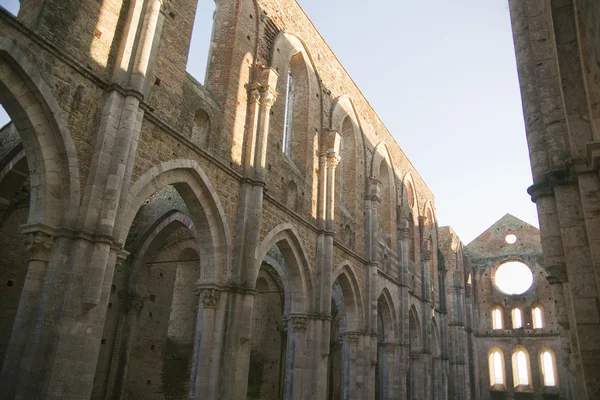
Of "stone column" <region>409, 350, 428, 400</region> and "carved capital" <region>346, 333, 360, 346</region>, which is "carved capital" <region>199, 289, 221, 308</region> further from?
"stone column" <region>409, 350, 428, 400</region>

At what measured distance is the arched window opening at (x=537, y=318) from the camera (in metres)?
32.7

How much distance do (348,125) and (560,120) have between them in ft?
40.8

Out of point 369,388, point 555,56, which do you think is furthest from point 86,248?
point 369,388

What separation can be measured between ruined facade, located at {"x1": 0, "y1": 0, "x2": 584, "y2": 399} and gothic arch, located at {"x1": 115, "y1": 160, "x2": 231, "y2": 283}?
0.15 ft

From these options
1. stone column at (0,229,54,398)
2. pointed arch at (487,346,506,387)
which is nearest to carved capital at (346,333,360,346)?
stone column at (0,229,54,398)

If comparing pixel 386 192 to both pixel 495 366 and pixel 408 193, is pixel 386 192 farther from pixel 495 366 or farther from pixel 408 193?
pixel 495 366

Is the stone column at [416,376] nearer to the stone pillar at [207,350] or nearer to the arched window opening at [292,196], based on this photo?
the arched window opening at [292,196]

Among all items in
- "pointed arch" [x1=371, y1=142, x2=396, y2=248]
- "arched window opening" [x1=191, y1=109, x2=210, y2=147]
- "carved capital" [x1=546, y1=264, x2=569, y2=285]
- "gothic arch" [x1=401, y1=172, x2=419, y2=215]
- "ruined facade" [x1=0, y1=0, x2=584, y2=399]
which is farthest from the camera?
"gothic arch" [x1=401, y1=172, x2=419, y2=215]

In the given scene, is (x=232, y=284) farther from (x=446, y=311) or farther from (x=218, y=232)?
(x=446, y=311)

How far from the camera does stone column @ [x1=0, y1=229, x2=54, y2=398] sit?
6.61 m

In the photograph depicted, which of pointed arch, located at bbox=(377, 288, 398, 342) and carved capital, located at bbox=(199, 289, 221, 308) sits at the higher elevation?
pointed arch, located at bbox=(377, 288, 398, 342)

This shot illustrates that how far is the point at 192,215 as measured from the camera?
10.5 metres

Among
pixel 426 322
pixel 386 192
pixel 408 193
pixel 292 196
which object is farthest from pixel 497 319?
pixel 292 196

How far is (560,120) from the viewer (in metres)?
7.32
